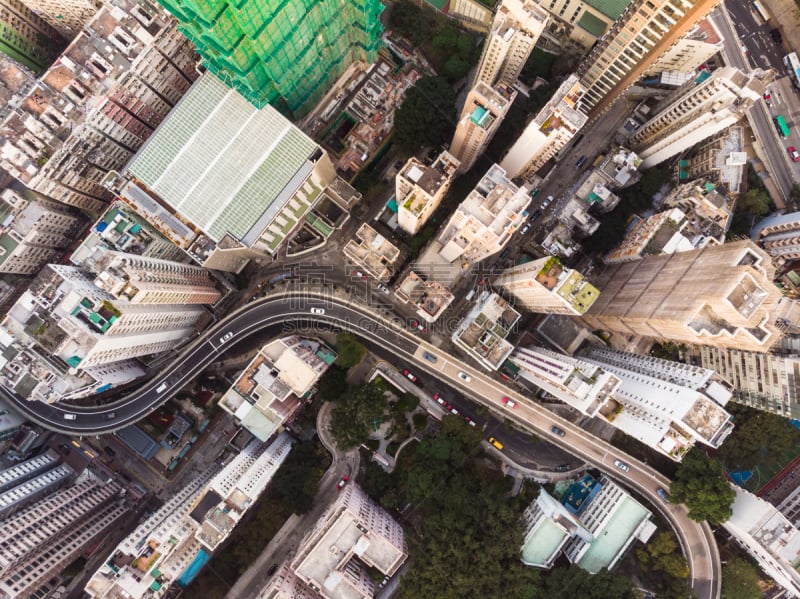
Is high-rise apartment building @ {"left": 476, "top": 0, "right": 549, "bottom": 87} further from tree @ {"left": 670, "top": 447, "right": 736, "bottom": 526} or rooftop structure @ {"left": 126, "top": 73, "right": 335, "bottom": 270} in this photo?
tree @ {"left": 670, "top": 447, "right": 736, "bottom": 526}

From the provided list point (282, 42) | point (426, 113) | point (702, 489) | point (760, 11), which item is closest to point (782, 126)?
point (760, 11)

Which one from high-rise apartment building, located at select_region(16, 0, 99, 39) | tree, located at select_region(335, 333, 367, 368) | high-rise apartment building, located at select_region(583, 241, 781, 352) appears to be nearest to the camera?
high-rise apartment building, located at select_region(583, 241, 781, 352)

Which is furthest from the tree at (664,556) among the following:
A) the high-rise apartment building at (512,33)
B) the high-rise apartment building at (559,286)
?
the high-rise apartment building at (512,33)

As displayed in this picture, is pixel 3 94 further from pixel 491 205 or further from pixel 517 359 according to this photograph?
pixel 517 359

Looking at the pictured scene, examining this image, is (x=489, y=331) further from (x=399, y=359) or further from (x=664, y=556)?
(x=664, y=556)

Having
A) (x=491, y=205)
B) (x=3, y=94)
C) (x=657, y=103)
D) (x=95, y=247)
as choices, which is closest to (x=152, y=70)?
(x=3, y=94)

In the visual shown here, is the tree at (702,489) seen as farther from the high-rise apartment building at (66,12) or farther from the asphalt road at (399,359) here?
the high-rise apartment building at (66,12)

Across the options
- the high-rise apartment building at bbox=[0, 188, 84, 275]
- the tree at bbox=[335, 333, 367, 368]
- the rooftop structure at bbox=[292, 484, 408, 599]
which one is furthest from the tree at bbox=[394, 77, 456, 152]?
the rooftop structure at bbox=[292, 484, 408, 599]
